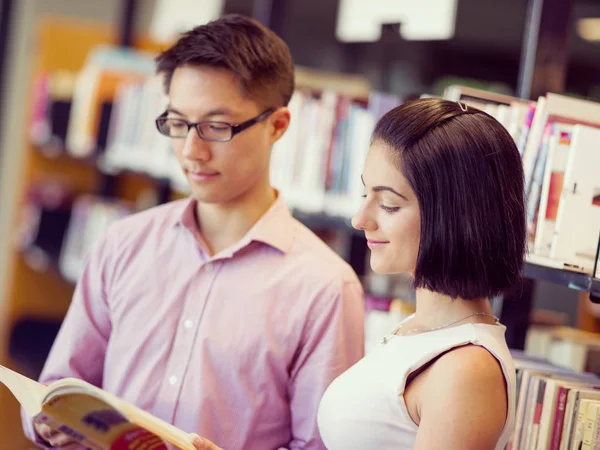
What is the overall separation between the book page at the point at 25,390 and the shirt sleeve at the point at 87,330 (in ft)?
1.27

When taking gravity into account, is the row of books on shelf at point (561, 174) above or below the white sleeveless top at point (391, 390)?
above

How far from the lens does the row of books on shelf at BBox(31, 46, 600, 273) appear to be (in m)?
1.52

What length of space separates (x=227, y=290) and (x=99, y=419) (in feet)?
1.83

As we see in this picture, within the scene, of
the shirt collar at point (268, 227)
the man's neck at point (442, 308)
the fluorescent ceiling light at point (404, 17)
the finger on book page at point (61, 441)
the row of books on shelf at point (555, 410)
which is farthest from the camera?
the fluorescent ceiling light at point (404, 17)

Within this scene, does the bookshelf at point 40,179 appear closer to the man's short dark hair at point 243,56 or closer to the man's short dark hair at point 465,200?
the man's short dark hair at point 243,56

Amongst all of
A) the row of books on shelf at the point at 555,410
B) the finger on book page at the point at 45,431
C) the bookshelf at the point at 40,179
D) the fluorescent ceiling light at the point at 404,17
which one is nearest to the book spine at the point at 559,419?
the row of books on shelf at the point at 555,410

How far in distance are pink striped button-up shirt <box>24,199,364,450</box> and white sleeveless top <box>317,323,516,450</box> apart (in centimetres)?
30

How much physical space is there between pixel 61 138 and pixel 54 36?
0.59 meters

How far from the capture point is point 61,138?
4312 millimetres

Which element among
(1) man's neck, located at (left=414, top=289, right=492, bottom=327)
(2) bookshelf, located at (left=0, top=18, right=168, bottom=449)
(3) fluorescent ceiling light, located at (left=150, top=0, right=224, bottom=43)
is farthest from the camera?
(3) fluorescent ceiling light, located at (left=150, top=0, right=224, bottom=43)

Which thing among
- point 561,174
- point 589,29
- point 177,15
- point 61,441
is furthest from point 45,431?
point 589,29

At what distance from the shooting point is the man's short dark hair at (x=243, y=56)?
5.53ft

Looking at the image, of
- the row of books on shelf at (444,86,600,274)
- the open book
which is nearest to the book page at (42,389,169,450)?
the open book

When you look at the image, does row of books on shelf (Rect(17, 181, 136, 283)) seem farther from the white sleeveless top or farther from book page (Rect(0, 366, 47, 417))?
the white sleeveless top
